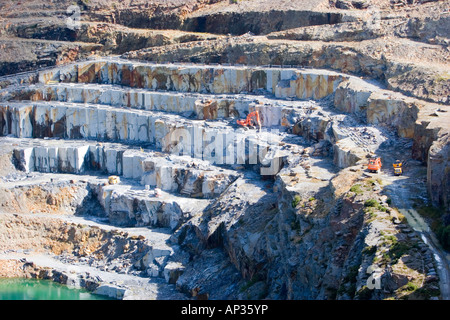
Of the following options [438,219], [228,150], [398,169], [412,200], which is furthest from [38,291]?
[438,219]

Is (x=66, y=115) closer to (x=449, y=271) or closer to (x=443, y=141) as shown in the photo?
(x=443, y=141)

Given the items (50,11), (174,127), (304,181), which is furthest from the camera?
(50,11)

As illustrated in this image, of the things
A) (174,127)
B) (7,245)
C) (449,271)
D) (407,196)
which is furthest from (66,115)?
(449,271)

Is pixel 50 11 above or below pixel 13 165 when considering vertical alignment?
above

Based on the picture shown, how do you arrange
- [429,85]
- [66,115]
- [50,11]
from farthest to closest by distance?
[50,11] < [66,115] < [429,85]

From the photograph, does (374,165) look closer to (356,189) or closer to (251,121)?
(356,189)

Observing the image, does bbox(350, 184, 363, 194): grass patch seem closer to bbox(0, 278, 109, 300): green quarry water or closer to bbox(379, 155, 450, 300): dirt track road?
bbox(379, 155, 450, 300): dirt track road

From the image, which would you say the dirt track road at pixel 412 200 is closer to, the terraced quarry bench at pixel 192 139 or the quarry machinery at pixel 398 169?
the quarry machinery at pixel 398 169

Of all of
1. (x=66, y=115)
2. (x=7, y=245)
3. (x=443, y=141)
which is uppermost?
(x=443, y=141)
